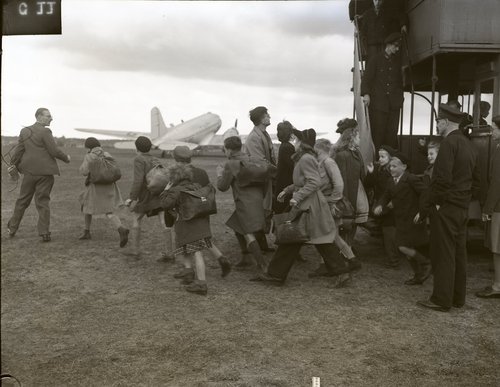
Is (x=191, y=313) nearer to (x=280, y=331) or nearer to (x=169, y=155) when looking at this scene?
(x=280, y=331)

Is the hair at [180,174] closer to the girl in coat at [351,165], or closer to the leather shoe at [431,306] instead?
the girl in coat at [351,165]

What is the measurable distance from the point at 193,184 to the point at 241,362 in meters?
2.32

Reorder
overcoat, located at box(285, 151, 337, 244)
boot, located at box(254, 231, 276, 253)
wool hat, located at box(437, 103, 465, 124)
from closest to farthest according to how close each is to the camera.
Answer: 1. wool hat, located at box(437, 103, 465, 124)
2. overcoat, located at box(285, 151, 337, 244)
3. boot, located at box(254, 231, 276, 253)

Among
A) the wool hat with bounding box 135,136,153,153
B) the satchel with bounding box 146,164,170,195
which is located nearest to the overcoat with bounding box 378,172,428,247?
the satchel with bounding box 146,164,170,195

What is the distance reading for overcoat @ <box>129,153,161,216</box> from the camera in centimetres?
687

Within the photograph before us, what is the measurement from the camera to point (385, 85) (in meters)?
7.27

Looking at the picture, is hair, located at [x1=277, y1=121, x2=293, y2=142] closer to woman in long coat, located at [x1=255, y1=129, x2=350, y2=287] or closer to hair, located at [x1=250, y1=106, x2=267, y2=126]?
Result: hair, located at [x1=250, y1=106, x2=267, y2=126]

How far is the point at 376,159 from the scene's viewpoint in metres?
7.41

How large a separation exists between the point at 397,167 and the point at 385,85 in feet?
5.48

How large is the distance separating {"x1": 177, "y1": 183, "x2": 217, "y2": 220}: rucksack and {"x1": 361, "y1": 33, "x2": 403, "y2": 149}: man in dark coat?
290cm

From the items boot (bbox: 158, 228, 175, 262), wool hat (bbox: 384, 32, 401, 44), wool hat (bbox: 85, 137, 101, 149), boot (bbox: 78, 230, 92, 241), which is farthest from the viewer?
boot (bbox: 78, 230, 92, 241)

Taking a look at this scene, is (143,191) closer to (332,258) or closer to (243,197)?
(243,197)

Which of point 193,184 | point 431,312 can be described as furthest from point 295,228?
point 431,312

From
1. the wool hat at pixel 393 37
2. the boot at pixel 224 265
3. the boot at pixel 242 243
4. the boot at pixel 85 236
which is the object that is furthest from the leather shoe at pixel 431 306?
the boot at pixel 85 236
